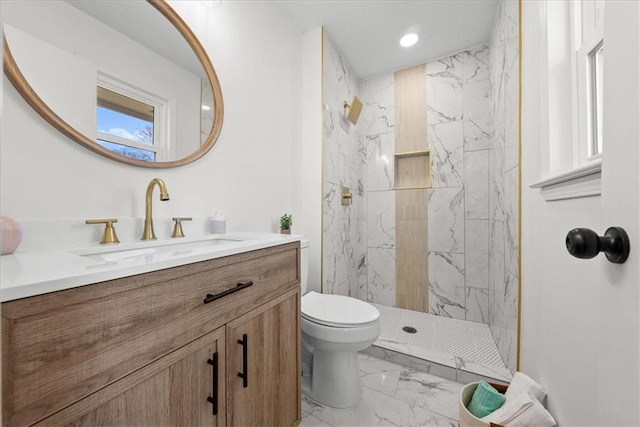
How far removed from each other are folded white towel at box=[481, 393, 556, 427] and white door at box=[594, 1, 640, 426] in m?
0.73

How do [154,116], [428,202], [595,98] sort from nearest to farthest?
[595,98], [154,116], [428,202]

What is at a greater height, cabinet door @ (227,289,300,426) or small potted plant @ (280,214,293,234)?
small potted plant @ (280,214,293,234)

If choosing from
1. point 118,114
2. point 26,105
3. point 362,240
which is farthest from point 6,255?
point 362,240

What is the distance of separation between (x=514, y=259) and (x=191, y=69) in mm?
1949

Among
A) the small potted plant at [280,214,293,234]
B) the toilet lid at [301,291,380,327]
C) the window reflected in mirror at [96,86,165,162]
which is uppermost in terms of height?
the window reflected in mirror at [96,86,165,162]

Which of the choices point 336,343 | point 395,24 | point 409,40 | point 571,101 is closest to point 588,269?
point 571,101

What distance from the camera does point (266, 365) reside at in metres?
0.95

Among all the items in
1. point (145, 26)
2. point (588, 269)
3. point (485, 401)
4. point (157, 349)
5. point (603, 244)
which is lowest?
point (485, 401)

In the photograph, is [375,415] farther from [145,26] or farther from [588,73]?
[145,26]

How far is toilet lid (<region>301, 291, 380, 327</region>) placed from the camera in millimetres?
1274

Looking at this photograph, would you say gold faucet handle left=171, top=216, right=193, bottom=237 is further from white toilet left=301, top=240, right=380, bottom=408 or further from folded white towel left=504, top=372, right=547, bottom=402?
folded white towel left=504, top=372, right=547, bottom=402

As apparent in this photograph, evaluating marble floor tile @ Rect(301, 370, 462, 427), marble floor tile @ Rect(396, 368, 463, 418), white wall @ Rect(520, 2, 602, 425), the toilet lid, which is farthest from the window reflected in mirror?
marble floor tile @ Rect(396, 368, 463, 418)

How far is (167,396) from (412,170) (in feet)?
8.18

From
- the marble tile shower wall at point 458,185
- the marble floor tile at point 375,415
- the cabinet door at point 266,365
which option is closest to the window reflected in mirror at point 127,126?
the cabinet door at point 266,365
